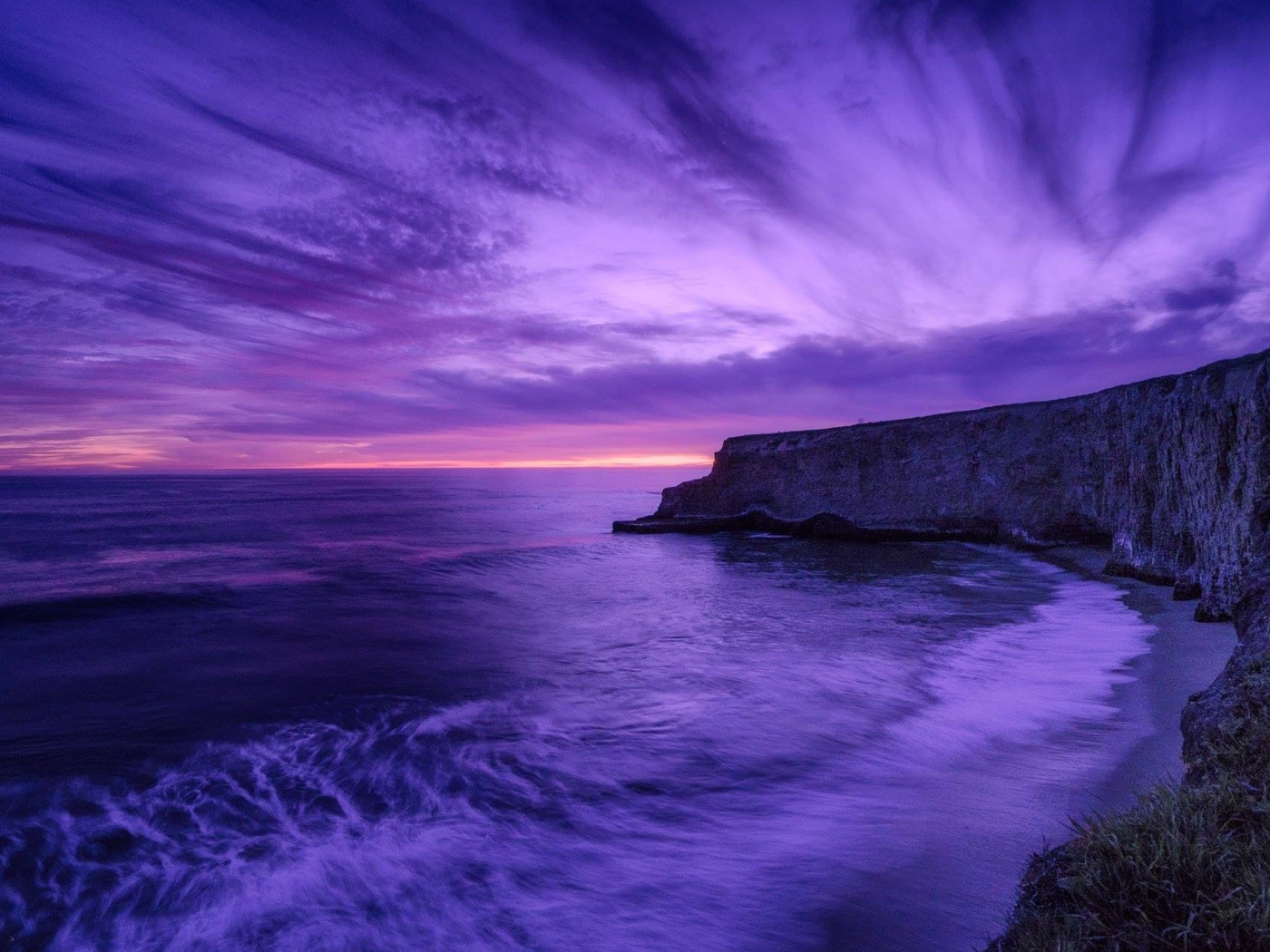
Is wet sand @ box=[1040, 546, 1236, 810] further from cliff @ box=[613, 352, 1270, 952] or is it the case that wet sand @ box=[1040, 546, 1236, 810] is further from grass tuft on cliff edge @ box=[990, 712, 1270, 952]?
cliff @ box=[613, 352, 1270, 952]

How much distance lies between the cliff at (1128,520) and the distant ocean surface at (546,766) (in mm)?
1502

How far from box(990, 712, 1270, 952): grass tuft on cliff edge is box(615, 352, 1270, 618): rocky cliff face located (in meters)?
5.18

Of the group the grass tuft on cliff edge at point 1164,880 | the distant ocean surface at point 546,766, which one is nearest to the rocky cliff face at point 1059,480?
the distant ocean surface at point 546,766

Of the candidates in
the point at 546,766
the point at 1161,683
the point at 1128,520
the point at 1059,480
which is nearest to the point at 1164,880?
the point at 546,766

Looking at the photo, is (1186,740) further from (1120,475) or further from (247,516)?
(247,516)

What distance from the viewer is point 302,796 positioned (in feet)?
20.1

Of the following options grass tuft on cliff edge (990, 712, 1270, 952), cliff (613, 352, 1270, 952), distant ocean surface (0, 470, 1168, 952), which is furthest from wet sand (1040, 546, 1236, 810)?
cliff (613, 352, 1270, 952)

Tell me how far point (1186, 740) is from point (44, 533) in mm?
45020

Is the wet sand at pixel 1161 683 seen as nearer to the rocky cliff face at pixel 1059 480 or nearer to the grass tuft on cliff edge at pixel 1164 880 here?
the grass tuft on cliff edge at pixel 1164 880

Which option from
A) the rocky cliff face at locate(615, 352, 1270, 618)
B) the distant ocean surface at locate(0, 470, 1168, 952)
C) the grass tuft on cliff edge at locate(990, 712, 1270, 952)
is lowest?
the distant ocean surface at locate(0, 470, 1168, 952)

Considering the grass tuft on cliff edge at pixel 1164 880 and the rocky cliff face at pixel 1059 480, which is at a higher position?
the rocky cliff face at pixel 1059 480

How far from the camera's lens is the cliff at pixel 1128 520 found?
2.40m

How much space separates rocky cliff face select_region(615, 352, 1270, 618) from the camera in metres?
10.3

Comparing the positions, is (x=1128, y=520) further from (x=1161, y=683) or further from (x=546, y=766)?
(x=546, y=766)
